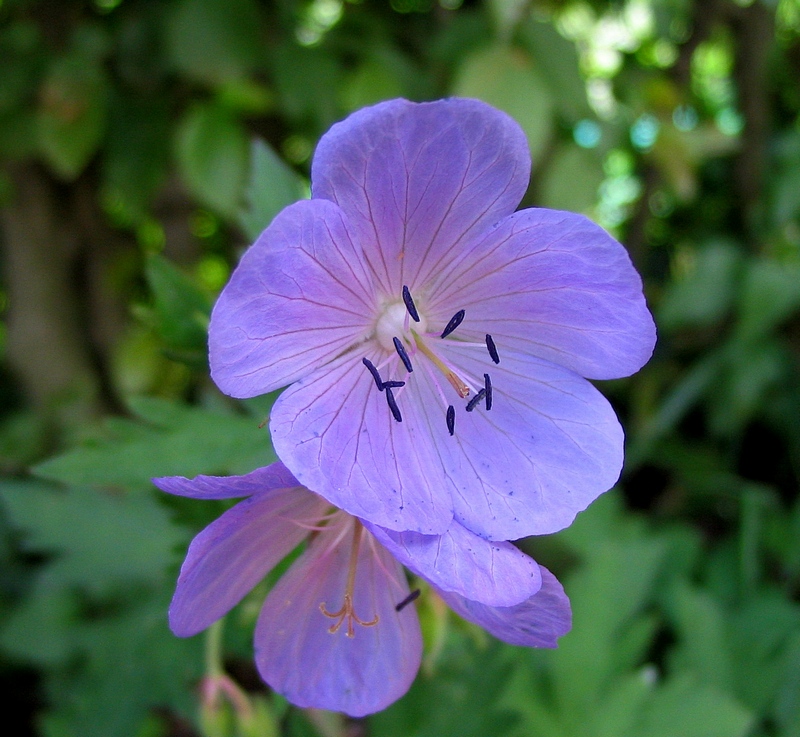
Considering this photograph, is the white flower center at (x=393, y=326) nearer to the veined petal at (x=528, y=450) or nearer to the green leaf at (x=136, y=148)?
the veined petal at (x=528, y=450)

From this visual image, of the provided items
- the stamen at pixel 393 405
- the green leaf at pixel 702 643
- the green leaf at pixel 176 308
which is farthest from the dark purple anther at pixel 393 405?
the green leaf at pixel 702 643

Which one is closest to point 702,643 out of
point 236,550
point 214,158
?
point 236,550

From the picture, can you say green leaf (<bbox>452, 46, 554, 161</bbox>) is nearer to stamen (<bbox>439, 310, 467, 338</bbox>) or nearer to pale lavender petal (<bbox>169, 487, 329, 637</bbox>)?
stamen (<bbox>439, 310, 467, 338</bbox>)

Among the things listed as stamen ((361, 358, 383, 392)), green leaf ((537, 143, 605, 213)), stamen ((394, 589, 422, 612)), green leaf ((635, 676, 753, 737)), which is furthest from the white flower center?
green leaf ((537, 143, 605, 213))

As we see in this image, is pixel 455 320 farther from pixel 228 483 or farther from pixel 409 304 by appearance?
pixel 228 483

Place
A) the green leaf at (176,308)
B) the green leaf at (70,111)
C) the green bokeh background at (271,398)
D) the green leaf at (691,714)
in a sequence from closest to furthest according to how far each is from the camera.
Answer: the green leaf at (176,308) < the green bokeh background at (271,398) < the green leaf at (691,714) < the green leaf at (70,111)

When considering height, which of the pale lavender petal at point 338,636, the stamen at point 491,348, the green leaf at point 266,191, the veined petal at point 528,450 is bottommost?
the pale lavender petal at point 338,636

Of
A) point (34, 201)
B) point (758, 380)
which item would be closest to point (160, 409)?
point (34, 201)
